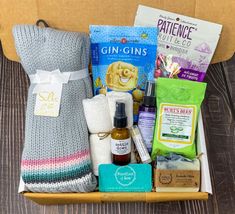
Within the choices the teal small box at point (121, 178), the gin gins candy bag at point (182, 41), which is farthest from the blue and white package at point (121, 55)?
the teal small box at point (121, 178)

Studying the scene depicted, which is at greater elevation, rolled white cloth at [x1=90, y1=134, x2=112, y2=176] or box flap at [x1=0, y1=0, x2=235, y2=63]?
box flap at [x1=0, y1=0, x2=235, y2=63]

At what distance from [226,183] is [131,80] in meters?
0.31

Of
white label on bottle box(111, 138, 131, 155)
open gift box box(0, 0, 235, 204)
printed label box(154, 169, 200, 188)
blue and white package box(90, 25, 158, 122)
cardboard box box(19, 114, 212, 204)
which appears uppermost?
open gift box box(0, 0, 235, 204)

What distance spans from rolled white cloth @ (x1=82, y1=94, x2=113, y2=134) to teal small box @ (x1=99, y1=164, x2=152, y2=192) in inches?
3.0

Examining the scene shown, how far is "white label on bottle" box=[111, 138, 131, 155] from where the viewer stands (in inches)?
28.7

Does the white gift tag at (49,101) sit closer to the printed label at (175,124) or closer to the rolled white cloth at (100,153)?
the rolled white cloth at (100,153)

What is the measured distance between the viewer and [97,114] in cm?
75

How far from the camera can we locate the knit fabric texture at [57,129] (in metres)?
0.72

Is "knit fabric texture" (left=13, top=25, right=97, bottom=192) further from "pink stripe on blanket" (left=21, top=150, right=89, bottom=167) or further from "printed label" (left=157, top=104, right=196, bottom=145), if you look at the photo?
"printed label" (left=157, top=104, right=196, bottom=145)

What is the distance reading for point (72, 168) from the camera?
721mm

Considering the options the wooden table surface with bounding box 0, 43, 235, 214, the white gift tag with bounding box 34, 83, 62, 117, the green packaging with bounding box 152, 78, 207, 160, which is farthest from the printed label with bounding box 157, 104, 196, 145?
the white gift tag with bounding box 34, 83, 62, 117

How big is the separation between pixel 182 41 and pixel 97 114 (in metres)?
0.27

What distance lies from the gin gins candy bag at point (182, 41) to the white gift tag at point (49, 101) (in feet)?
0.78

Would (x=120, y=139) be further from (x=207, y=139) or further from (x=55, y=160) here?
(x=207, y=139)
